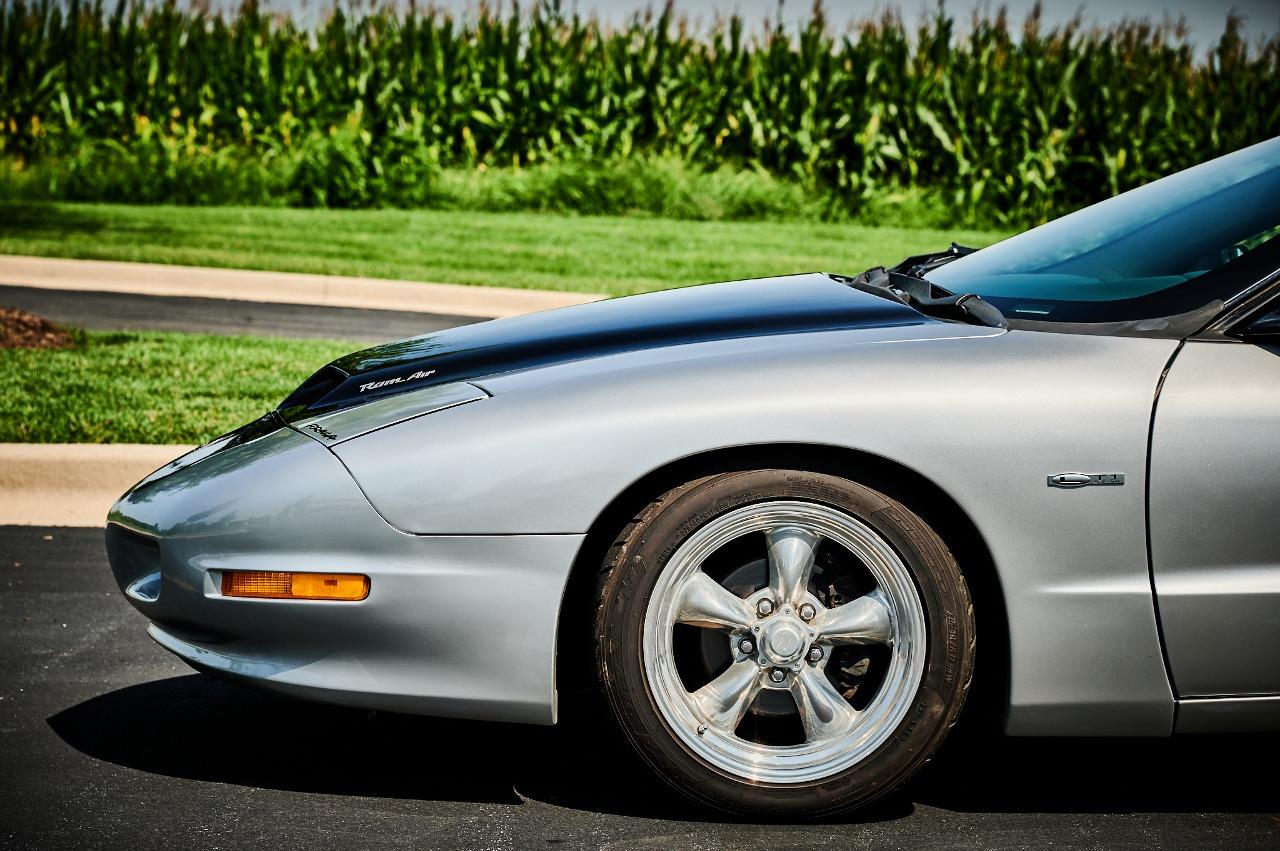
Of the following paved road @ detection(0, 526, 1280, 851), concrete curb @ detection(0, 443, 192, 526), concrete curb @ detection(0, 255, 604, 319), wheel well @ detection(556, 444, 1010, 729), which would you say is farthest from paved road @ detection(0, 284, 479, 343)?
wheel well @ detection(556, 444, 1010, 729)

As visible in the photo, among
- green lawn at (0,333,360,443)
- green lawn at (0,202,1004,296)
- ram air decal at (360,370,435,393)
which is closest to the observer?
ram air decal at (360,370,435,393)

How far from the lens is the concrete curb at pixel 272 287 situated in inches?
454

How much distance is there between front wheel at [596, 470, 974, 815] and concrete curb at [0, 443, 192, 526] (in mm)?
3333

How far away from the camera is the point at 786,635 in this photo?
297 centimetres

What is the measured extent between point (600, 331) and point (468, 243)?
10935mm

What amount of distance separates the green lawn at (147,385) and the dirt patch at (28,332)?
0.14 metres

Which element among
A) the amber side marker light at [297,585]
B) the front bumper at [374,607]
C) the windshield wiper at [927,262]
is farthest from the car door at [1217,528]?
the amber side marker light at [297,585]

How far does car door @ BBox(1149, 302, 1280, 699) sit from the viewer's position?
2.87 meters

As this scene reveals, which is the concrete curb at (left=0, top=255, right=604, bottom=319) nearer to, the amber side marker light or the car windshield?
the car windshield

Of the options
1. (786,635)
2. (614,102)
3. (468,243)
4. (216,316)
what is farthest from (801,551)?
(614,102)

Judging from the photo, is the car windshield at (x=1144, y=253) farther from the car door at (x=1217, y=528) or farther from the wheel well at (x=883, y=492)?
the wheel well at (x=883, y=492)

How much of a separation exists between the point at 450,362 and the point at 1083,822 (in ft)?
5.67

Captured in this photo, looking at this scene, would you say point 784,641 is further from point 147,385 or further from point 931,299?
point 147,385

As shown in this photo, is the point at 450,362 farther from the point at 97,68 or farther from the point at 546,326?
the point at 97,68
